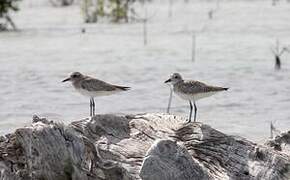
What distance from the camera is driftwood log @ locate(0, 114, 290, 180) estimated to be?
277 inches

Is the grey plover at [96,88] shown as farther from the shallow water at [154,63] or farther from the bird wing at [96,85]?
the shallow water at [154,63]

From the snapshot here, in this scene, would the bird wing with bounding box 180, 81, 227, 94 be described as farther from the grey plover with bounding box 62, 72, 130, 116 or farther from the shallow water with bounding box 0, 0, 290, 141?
the shallow water with bounding box 0, 0, 290, 141

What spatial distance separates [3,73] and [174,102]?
372 centimetres

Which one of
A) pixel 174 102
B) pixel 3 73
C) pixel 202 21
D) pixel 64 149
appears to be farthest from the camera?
pixel 202 21

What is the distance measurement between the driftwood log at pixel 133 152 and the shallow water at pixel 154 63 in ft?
11.5

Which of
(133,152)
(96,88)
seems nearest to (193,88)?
(96,88)

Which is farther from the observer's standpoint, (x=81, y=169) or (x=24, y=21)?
(x=24, y=21)

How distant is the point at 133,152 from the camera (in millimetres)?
7641

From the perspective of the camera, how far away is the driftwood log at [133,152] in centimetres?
702

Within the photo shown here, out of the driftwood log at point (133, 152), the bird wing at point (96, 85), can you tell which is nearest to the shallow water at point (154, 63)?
the bird wing at point (96, 85)

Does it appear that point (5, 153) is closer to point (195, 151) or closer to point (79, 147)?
point (79, 147)

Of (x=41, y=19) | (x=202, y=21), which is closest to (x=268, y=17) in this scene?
(x=202, y=21)

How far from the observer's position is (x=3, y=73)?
16.3 meters

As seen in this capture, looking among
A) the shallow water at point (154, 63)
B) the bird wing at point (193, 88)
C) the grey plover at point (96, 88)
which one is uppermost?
the bird wing at point (193, 88)
